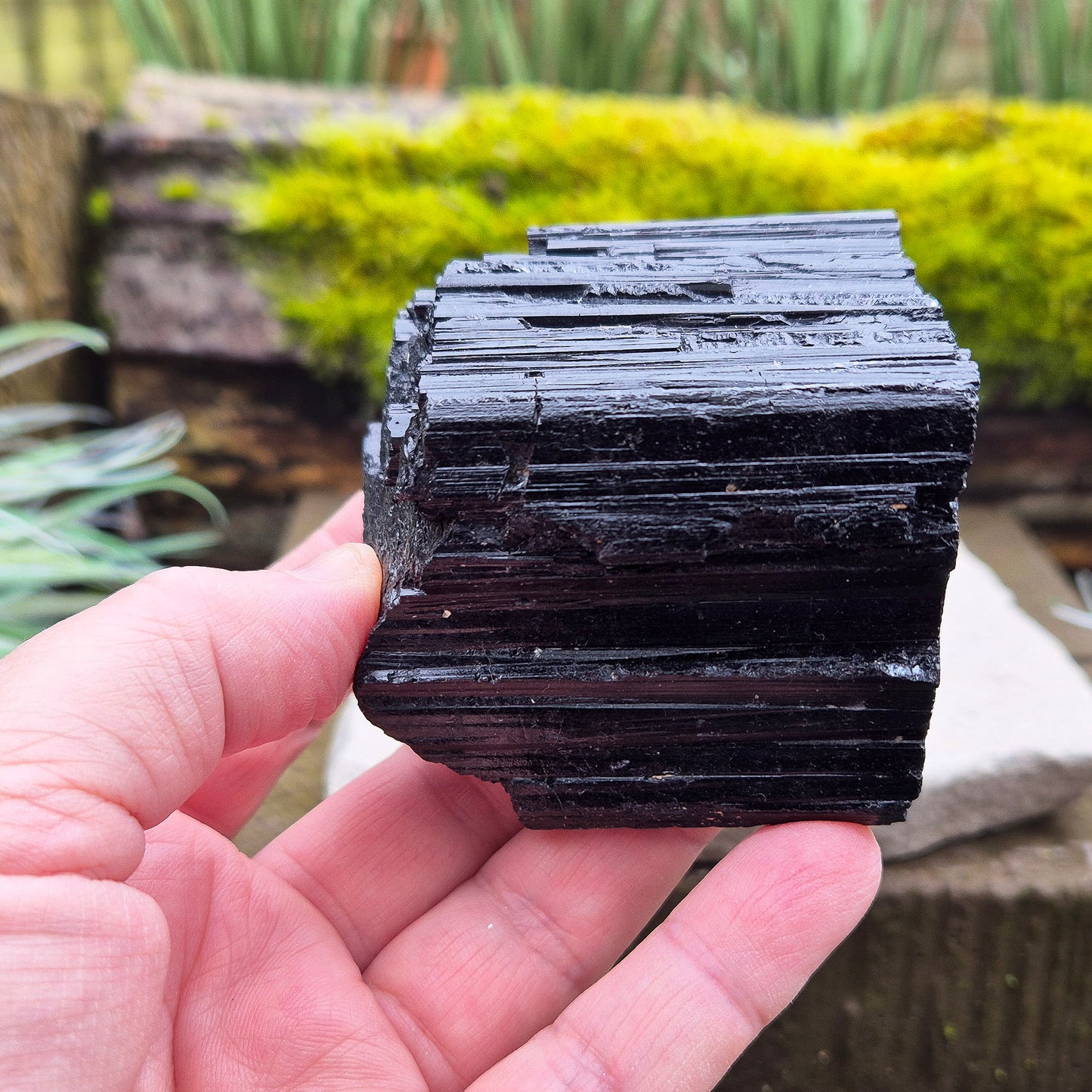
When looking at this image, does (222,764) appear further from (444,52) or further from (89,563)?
(444,52)

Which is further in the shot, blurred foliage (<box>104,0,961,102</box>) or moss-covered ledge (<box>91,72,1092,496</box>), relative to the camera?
blurred foliage (<box>104,0,961,102</box>)

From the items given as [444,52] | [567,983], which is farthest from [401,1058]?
[444,52]

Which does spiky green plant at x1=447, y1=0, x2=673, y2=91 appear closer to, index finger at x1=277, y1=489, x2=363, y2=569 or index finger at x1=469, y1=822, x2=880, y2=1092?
index finger at x1=277, y1=489, x2=363, y2=569

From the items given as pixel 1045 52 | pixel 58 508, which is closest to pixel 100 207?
pixel 58 508

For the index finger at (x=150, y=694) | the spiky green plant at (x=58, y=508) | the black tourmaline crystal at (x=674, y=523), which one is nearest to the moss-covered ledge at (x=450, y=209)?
the spiky green plant at (x=58, y=508)

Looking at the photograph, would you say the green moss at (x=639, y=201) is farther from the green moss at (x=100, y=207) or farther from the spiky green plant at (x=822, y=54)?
the spiky green plant at (x=822, y=54)

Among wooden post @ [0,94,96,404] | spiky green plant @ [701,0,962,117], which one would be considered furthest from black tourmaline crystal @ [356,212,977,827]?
spiky green plant @ [701,0,962,117]

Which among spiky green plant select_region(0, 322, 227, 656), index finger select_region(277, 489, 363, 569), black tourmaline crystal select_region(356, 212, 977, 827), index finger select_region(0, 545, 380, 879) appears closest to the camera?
index finger select_region(0, 545, 380, 879)
